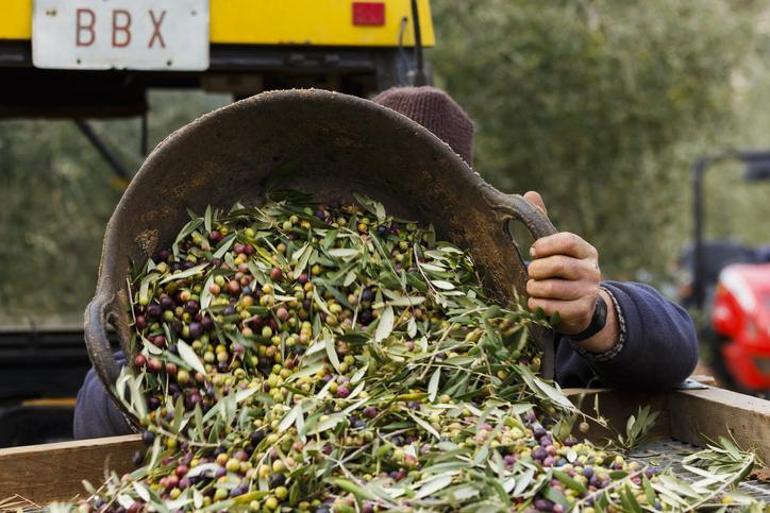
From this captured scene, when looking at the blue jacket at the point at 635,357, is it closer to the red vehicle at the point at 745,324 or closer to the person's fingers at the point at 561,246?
the person's fingers at the point at 561,246

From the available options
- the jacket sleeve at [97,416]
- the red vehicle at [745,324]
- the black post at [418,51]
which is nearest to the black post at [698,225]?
the red vehicle at [745,324]

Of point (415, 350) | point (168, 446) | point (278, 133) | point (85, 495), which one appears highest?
point (278, 133)

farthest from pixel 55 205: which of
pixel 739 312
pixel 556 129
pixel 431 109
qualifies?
pixel 431 109

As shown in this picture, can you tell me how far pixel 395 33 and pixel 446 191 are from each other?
954mm

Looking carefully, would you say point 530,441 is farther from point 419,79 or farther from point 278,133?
point 419,79

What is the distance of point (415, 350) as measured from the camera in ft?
7.37

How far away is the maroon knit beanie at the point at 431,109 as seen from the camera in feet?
9.82

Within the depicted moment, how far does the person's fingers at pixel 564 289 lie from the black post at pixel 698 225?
705 centimetres

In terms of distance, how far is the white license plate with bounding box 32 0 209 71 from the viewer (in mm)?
2955

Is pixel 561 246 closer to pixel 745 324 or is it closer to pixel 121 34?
pixel 121 34

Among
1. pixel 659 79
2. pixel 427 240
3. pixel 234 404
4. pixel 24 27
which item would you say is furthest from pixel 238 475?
pixel 659 79

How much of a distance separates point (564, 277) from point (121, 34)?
158cm

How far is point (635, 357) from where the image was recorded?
2.45 metres

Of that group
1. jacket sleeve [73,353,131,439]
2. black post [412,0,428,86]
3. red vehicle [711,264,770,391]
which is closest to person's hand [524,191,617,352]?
jacket sleeve [73,353,131,439]
